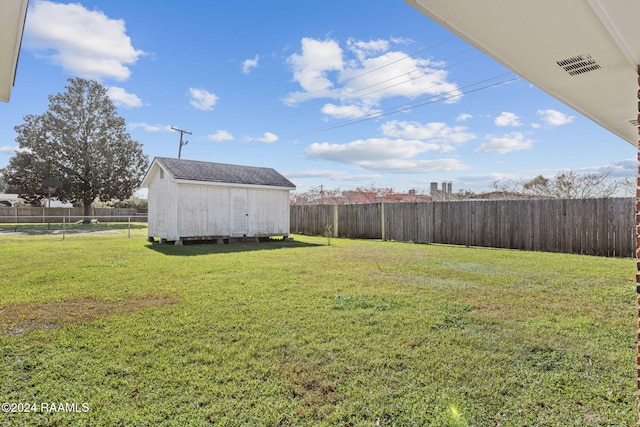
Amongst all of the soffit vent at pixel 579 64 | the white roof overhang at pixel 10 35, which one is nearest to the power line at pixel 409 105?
the soffit vent at pixel 579 64

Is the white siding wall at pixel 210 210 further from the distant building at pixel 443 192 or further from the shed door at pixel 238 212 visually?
the distant building at pixel 443 192

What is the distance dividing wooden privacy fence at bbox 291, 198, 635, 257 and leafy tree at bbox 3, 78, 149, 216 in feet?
63.6

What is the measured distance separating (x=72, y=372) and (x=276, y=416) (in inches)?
64.7

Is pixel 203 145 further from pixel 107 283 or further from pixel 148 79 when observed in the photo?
pixel 107 283

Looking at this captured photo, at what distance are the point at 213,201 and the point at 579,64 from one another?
36.0 ft

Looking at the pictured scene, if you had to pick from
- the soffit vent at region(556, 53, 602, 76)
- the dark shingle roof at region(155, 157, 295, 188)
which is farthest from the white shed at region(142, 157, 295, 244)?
the soffit vent at region(556, 53, 602, 76)

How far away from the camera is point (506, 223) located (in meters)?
10.1

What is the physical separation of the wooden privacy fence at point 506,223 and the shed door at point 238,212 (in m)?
4.13

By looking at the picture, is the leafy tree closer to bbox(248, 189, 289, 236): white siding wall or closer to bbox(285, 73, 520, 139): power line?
bbox(285, 73, 520, 139): power line

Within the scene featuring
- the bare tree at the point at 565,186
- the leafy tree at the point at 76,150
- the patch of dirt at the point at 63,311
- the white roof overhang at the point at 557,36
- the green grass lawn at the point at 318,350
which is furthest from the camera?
the leafy tree at the point at 76,150

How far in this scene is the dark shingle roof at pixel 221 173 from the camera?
11.5 m

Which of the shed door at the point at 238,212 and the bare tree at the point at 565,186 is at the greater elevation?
the bare tree at the point at 565,186

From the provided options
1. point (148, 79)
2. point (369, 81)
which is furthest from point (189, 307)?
point (369, 81)

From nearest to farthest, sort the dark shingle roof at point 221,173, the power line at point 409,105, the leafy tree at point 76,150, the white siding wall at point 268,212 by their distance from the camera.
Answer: the dark shingle roof at point 221,173 < the power line at point 409,105 < the white siding wall at point 268,212 < the leafy tree at point 76,150
